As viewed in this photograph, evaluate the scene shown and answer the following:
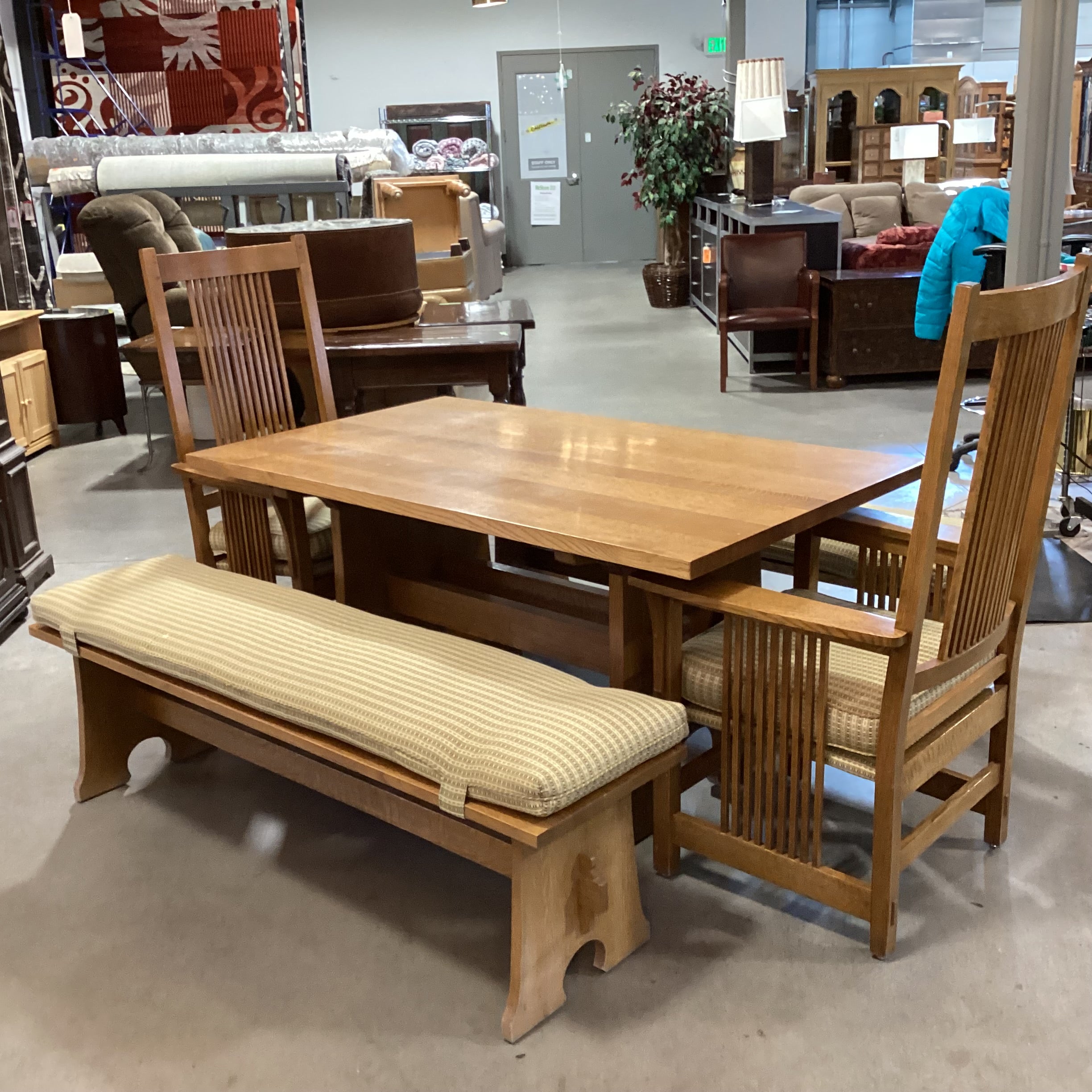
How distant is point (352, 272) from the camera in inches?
173

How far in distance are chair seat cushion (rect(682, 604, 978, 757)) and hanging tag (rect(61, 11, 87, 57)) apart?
8.29 m

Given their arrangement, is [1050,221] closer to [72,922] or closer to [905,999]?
[905,999]

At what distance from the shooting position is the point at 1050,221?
4117mm

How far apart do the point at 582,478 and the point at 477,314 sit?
262cm

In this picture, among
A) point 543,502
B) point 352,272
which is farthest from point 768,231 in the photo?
point 543,502

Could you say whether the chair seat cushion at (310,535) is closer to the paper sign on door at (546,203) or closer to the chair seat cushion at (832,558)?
the chair seat cushion at (832,558)

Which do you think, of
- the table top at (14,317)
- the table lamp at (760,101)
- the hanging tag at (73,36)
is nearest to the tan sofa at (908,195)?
the table lamp at (760,101)

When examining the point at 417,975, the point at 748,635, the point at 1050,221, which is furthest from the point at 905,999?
the point at 1050,221

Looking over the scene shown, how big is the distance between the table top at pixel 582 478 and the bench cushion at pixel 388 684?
Result: 0.23 meters

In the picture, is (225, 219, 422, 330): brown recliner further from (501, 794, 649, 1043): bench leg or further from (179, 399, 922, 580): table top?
(501, 794, 649, 1043): bench leg

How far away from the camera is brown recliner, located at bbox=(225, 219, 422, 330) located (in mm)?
4207

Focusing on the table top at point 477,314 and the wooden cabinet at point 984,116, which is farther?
the wooden cabinet at point 984,116

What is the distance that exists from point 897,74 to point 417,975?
12.8 m

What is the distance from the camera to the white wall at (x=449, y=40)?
44.9ft
